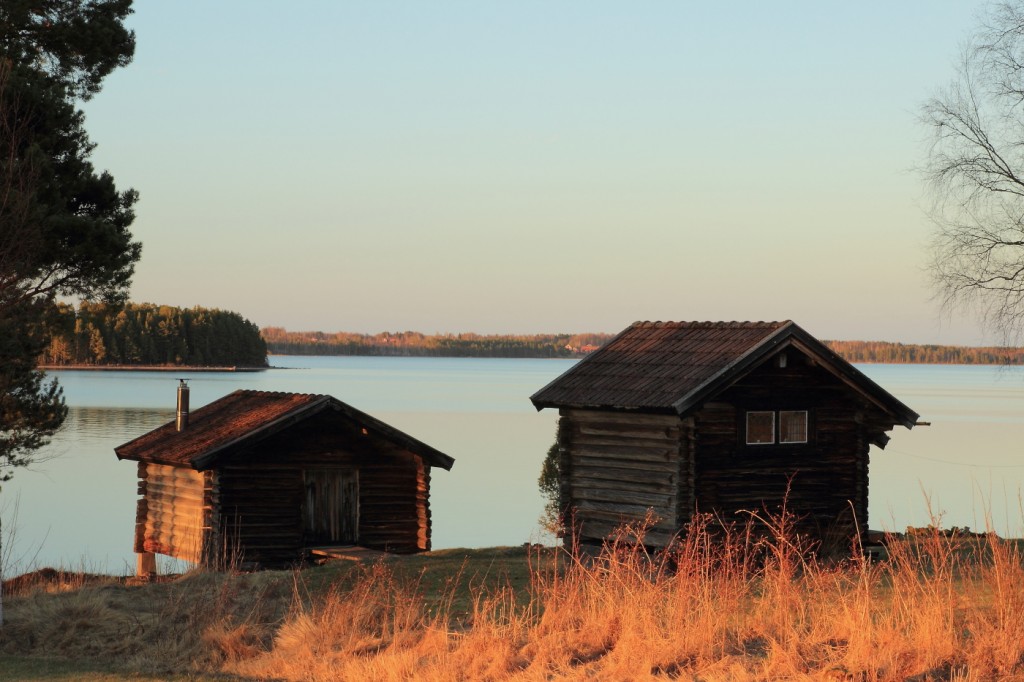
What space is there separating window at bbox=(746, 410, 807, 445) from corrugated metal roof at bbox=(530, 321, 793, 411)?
1529 millimetres

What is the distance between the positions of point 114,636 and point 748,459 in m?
12.8

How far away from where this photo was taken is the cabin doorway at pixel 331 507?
1162 inches

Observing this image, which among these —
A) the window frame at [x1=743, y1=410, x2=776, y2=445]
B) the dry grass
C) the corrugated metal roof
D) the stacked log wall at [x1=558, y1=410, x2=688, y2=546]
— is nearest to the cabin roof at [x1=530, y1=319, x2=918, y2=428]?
the corrugated metal roof

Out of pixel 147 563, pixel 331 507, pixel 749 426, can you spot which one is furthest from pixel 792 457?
pixel 147 563

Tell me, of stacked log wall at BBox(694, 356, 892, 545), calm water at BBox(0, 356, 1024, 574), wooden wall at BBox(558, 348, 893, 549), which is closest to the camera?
wooden wall at BBox(558, 348, 893, 549)

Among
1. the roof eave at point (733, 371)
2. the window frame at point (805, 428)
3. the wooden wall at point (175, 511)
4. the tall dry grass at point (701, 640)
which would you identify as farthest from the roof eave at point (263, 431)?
the tall dry grass at point (701, 640)

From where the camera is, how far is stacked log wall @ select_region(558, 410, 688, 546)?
23469 millimetres

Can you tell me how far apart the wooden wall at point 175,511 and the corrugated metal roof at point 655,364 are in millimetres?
8868

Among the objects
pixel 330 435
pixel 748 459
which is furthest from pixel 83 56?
pixel 748 459

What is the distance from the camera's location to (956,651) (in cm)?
1139

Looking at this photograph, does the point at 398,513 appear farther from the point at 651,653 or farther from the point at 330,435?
the point at 651,653

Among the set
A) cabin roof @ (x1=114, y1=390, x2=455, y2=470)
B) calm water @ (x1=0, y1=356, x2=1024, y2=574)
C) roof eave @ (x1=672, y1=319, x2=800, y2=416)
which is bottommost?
calm water @ (x1=0, y1=356, x2=1024, y2=574)

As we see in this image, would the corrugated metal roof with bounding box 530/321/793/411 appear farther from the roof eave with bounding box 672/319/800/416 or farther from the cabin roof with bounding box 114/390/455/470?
the cabin roof with bounding box 114/390/455/470

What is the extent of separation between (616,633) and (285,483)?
1754 cm
